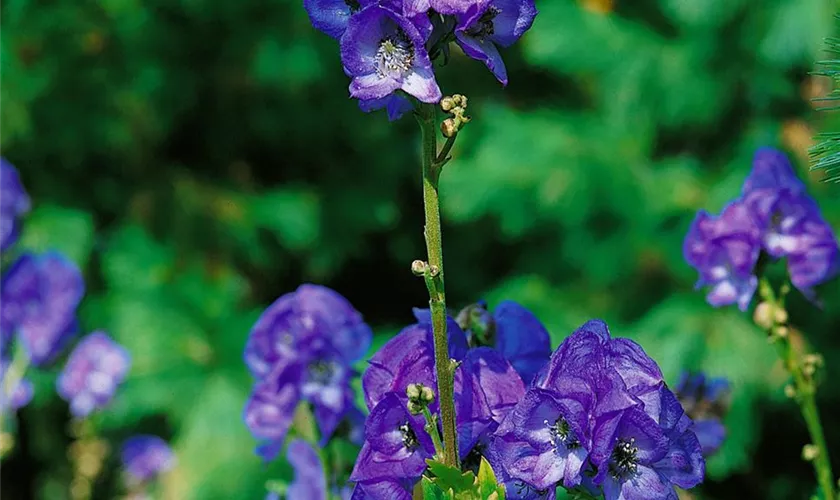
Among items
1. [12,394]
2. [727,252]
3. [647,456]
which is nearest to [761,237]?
[727,252]

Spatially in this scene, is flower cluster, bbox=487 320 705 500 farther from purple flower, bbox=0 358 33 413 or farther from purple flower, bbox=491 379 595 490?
purple flower, bbox=0 358 33 413

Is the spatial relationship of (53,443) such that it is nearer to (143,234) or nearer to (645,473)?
(143,234)

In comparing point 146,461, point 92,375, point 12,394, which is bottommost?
point 146,461

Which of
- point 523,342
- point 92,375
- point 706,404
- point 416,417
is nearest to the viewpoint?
point 416,417

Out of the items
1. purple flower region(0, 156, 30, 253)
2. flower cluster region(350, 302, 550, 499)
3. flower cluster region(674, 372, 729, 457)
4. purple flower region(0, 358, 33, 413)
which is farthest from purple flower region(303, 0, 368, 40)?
purple flower region(0, 156, 30, 253)

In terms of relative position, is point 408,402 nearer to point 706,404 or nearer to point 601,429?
point 601,429

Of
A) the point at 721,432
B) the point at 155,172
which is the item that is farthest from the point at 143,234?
the point at 721,432

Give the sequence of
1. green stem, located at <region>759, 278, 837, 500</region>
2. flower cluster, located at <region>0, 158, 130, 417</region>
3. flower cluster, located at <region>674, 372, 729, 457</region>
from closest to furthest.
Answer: green stem, located at <region>759, 278, 837, 500</region>
flower cluster, located at <region>674, 372, 729, 457</region>
flower cluster, located at <region>0, 158, 130, 417</region>
